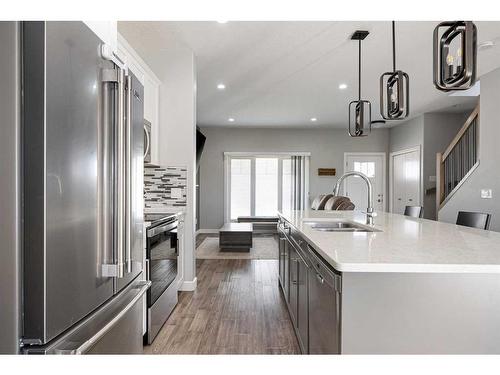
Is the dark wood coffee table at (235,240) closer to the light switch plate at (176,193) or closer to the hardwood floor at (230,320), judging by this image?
the hardwood floor at (230,320)

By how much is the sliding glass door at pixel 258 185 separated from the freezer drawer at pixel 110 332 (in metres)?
7.72

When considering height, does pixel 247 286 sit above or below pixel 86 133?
below

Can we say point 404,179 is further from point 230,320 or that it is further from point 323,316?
point 323,316

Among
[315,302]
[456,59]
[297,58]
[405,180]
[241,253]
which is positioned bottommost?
[241,253]

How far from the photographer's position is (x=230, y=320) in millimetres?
2984

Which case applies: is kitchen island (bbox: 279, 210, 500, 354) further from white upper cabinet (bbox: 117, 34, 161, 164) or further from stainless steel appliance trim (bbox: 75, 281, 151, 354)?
white upper cabinet (bbox: 117, 34, 161, 164)

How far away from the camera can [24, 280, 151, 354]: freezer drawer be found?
→ 1.09 meters

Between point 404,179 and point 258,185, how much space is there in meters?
3.68

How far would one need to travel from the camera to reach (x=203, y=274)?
4664 millimetres

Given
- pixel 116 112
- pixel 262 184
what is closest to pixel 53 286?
pixel 116 112

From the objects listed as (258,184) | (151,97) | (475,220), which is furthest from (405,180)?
(151,97)

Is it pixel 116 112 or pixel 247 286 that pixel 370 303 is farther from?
pixel 247 286
